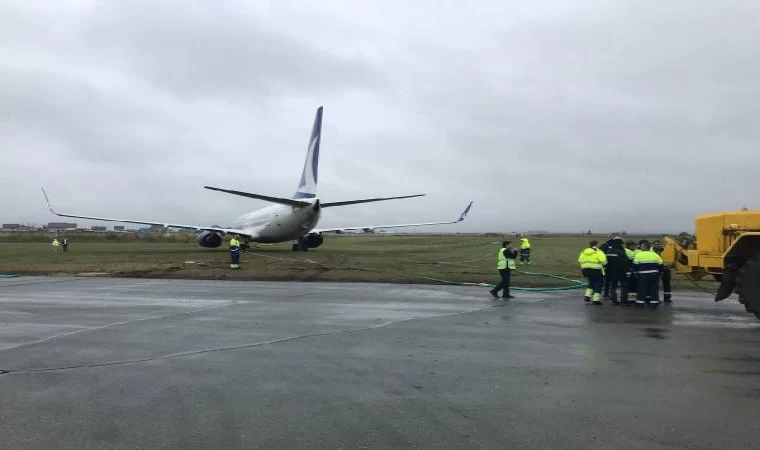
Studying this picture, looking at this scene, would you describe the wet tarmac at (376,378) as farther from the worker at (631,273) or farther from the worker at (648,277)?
the worker at (631,273)

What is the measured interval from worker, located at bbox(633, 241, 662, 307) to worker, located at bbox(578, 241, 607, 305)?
891 mm

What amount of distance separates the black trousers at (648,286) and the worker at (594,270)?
3.09ft

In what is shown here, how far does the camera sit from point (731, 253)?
36.0ft

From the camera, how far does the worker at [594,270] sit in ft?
46.5

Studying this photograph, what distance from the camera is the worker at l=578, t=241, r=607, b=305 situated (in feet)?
46.5

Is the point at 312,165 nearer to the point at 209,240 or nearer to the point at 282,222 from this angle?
the point at 282,222

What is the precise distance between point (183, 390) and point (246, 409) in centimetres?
107

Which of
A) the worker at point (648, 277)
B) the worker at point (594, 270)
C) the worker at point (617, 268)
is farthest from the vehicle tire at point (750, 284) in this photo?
the worker at point (617, 268)

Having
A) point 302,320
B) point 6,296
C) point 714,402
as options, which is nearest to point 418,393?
point 714,402

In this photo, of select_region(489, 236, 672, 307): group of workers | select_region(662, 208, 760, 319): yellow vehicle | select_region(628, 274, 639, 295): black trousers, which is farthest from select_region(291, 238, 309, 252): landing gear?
select_region(662, 208, 760, 319): yellow vehicle

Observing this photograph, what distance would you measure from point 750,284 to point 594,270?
4113 millimetres

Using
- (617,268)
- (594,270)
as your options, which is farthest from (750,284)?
(617,268)

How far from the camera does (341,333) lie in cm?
959

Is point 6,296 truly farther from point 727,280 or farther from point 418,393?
point 727,280
